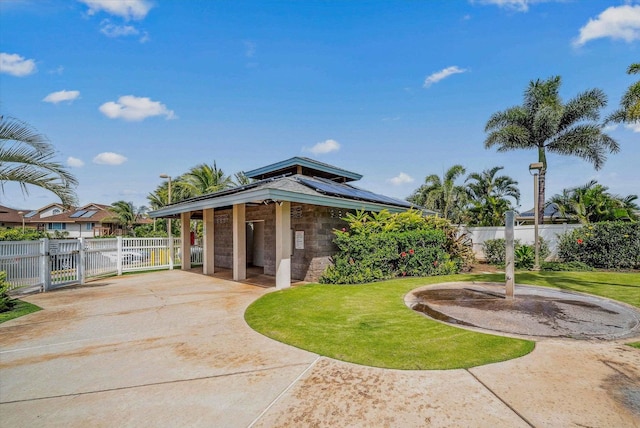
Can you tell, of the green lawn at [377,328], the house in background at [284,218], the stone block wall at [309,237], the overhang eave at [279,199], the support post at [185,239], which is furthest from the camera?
the support post at [185,239]

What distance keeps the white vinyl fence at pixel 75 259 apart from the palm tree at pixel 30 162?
1.99 meters

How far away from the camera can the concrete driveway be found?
2600 mm

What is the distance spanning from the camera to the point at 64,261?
372 inches

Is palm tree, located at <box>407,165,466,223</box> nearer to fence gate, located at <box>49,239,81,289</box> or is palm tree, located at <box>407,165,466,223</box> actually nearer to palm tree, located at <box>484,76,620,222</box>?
palm tree, located at <box>484,76,620,222</box>

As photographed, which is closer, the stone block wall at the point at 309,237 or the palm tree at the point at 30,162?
the palm tree at the point at 30,162

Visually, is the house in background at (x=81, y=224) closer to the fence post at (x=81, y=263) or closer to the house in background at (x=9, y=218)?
the house in background at (x=9, y=218)

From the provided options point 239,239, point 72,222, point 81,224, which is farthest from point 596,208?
point 72,222

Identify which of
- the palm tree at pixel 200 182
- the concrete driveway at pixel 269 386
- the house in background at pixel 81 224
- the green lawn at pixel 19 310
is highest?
the palm tree at pixel 200 182

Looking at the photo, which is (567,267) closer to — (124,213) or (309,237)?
(309,237)

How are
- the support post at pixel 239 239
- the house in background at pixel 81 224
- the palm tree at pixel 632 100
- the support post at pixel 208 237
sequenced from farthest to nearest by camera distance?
the house in background at pixel 81 224
the support post at pixel 208 237
the support post at pixel 239 239
the palm tree at pixel 632 100

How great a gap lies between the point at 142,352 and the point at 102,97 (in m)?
11.0

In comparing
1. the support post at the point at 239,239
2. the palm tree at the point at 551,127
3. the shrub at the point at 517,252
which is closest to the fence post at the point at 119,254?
the support post at the point at 239,239

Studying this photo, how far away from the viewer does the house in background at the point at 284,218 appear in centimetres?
877

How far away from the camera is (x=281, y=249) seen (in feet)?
28.7
